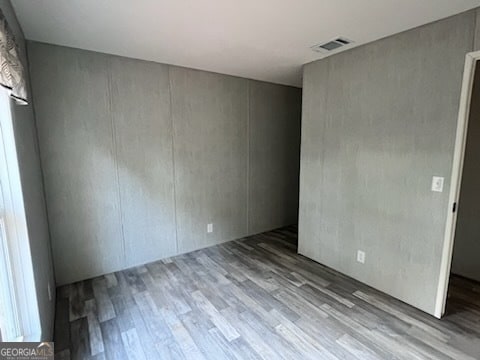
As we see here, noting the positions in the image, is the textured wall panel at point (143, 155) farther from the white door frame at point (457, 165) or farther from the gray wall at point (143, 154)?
the white door frame at point (457, 165)

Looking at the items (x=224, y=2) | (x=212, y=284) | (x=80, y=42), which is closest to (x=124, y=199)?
(x=212, y=284)

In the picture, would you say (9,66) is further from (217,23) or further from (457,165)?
(457,165)

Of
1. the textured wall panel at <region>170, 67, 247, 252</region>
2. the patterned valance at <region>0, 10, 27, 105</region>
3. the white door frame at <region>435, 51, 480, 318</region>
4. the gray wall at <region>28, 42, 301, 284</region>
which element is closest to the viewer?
the patterned valance at <region>0, 10, 27, 105</region>

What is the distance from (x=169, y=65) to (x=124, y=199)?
5.52ft

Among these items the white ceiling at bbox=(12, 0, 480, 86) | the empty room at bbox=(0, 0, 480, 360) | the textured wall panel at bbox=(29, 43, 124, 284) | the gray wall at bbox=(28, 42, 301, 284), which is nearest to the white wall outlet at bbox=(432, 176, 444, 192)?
the empty room at bbox=(0, 0, 480, 360)

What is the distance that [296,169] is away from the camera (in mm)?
4512

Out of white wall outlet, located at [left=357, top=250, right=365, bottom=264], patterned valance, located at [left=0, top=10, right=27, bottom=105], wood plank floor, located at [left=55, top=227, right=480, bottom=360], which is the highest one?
patterned valance, located at [left=0, top=10, right=27, bottom=105]

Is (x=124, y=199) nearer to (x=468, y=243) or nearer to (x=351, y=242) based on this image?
(x=351, y=242)

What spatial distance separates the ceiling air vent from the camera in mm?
2320

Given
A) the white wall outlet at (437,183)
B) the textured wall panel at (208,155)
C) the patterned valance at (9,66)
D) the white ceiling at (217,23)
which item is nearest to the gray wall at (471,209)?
the white wall outlet at (437,183)

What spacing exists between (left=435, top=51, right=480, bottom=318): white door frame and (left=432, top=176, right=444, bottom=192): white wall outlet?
64 mm

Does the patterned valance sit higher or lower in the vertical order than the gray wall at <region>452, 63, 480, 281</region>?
higher

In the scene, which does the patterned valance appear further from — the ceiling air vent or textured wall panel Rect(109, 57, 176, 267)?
the ceiling air vent

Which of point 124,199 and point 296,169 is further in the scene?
point 296,169
